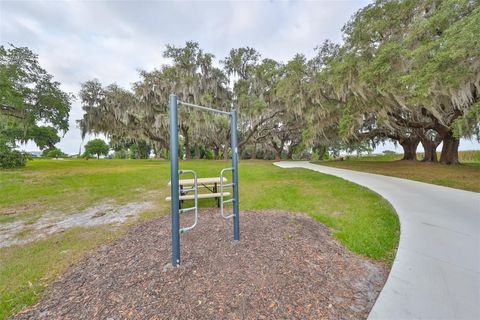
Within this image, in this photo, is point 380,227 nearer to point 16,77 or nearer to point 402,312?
point 402,312

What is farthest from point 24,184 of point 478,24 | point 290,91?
point 478,24

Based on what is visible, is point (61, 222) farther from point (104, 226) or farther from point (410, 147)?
point (410, 147)

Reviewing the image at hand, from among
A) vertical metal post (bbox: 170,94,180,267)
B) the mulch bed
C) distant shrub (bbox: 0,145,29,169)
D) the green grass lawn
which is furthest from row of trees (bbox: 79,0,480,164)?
vertical metal post (bbox: 170,94,180,267)

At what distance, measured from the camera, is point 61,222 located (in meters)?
3.86

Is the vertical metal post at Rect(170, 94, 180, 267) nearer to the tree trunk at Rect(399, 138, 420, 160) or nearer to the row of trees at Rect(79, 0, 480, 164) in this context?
the row of trees at Rect(79, 0, 480, 164)

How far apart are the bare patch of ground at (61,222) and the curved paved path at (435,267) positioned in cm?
416

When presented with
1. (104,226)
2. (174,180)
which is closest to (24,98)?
(104,226)

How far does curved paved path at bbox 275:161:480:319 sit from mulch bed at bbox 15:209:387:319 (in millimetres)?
177

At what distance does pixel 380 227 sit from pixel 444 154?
1257cm

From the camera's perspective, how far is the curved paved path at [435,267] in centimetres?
157

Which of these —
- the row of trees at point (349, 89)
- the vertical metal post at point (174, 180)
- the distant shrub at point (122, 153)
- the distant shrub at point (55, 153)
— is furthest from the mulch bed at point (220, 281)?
the distant shrub at point (55, 153)

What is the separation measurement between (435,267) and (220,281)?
7.20 ft

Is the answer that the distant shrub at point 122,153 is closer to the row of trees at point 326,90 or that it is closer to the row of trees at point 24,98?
the row of trees at point 326,90

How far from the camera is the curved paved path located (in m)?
1.57
